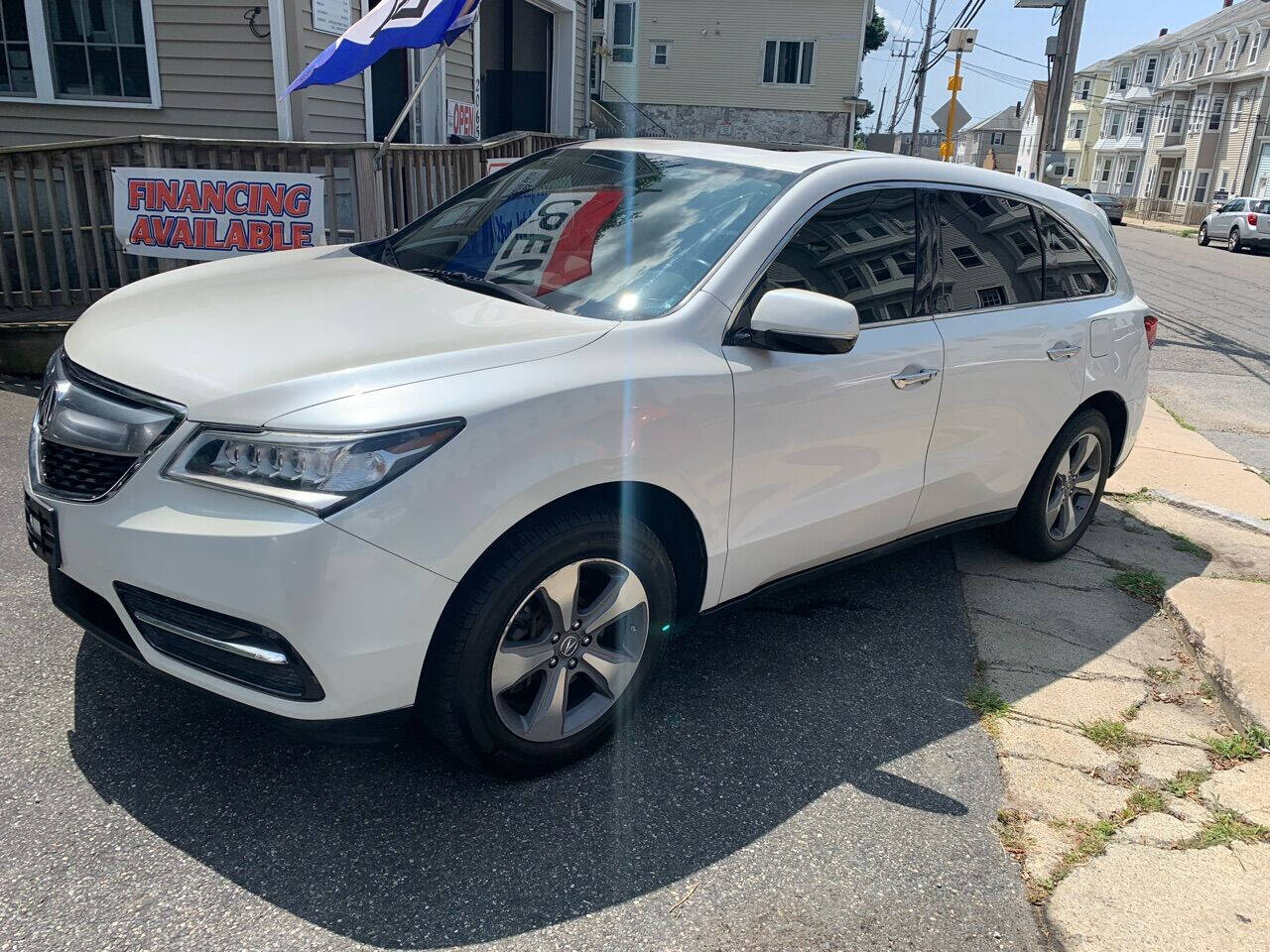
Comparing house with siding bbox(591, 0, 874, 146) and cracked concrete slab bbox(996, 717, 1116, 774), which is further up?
house with siding bbox(591, 0, 874, 146)

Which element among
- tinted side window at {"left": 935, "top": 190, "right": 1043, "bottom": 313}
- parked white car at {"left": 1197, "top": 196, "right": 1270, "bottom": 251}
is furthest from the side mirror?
parked white car at {"left": 1197, "top": 196, "right": 1270, "bottom": 251}

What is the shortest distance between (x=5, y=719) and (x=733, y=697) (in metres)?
2.25

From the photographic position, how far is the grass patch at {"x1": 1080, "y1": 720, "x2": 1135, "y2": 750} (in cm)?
335

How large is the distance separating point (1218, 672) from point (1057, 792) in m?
1.20

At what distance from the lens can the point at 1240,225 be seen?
30375 millimetres

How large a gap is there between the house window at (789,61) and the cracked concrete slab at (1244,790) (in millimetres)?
32111

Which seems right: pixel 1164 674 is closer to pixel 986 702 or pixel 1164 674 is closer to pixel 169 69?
pixel 986 702

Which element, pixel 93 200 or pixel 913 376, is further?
pixel 93 200

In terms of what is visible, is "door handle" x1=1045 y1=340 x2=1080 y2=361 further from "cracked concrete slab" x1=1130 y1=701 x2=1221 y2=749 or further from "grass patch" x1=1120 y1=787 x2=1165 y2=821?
"grass patch" x1=1120 y1=787 x2=1165 y2=821

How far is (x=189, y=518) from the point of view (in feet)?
7.64

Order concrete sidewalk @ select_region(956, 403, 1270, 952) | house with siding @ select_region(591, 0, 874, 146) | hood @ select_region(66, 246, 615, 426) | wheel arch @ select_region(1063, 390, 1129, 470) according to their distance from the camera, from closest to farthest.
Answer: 1. hood @ select_region(66, 246, 615, 426)
2. concrete sidewalk @ select_region(956, 403, 1270, 952)
3. wheel arch @ select_region(1063, 390, 1129, 470)
4. house with siding @ select_region(591, 0, 874, 146)

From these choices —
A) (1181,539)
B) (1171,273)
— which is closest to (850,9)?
(1171,273)

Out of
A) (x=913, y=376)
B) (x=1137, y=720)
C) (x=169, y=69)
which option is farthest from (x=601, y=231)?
(x=169, y=69)

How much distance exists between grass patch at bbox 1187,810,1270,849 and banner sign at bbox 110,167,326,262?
5.69 m
